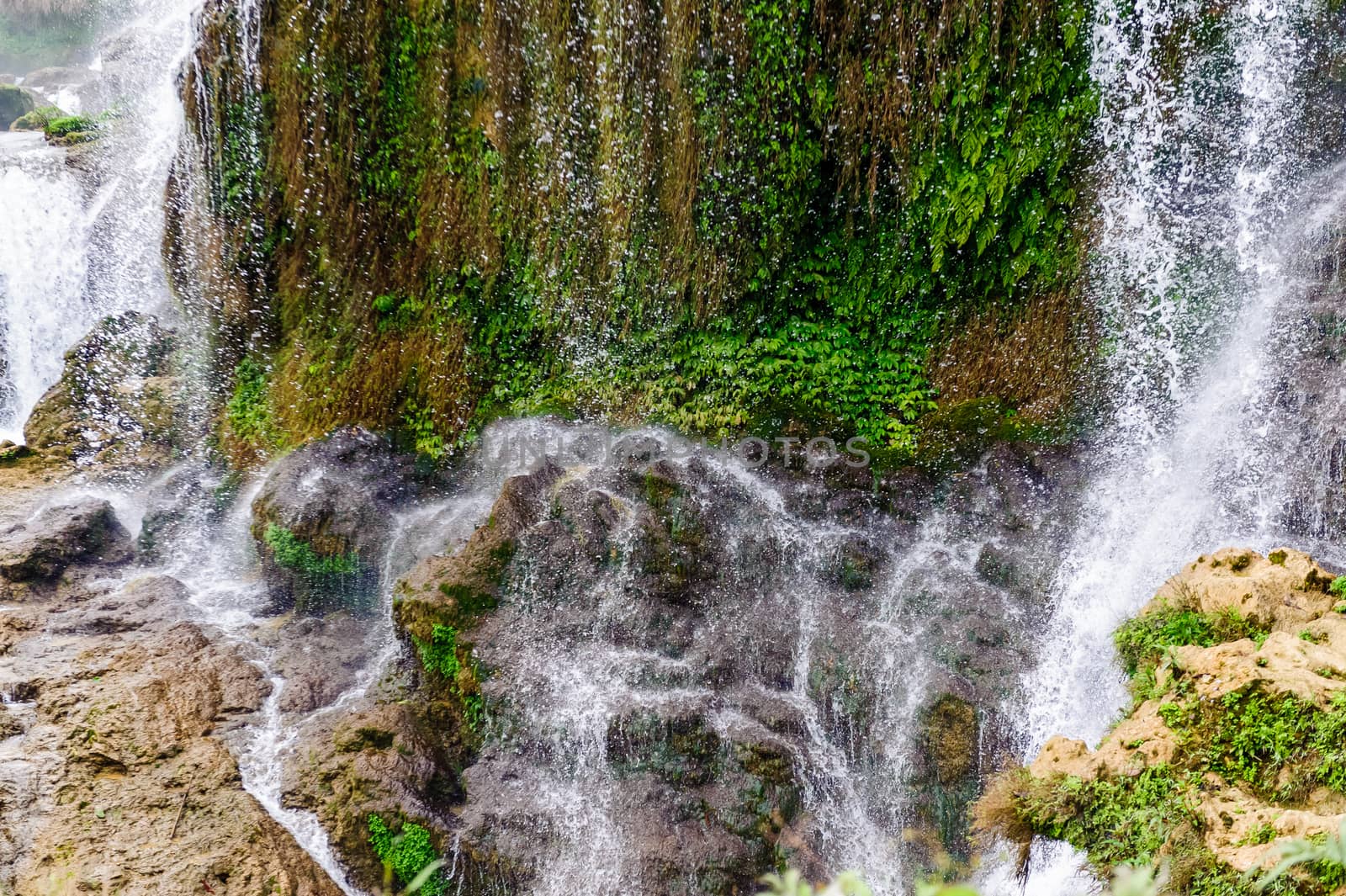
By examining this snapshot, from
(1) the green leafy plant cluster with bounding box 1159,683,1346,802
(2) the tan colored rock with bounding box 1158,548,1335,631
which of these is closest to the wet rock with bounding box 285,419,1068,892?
(2) the tan colored rock with bounding box 1158,548,1335,631

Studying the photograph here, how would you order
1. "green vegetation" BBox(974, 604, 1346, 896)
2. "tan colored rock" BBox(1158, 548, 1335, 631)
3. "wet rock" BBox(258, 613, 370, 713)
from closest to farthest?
"green vegetation" BBox(974, 604, 1346, 896)
"tan colored rock" BBox(1158, 548, 1335, 631)
"wet rock" BBox(258, 613, 370, 713)

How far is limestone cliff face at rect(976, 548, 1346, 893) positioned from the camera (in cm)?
371

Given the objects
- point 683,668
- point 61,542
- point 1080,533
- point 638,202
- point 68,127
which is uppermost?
point 68,127

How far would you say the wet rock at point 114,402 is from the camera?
9.95 meters

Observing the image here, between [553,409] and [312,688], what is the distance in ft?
11.9

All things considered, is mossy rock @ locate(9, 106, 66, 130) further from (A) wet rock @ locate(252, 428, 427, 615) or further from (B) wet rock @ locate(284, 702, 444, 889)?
(B) wet rock @ locate(284, 702, 444, 889)

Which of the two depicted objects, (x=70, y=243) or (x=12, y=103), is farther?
(x=12, y=103)

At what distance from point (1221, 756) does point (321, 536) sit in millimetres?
7559

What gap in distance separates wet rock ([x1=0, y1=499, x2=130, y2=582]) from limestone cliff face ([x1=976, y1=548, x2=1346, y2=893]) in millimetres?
8896

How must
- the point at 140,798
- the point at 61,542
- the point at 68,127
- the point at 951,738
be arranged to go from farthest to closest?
the point at 68,127, the point at 61,542, the point at 951,738, the point at 140,798

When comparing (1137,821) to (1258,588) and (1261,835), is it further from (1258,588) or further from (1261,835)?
(1258,588)

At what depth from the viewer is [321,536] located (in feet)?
26.6

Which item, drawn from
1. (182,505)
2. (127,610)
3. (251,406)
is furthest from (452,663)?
(251,406)

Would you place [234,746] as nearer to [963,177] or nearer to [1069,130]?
[963,177]
